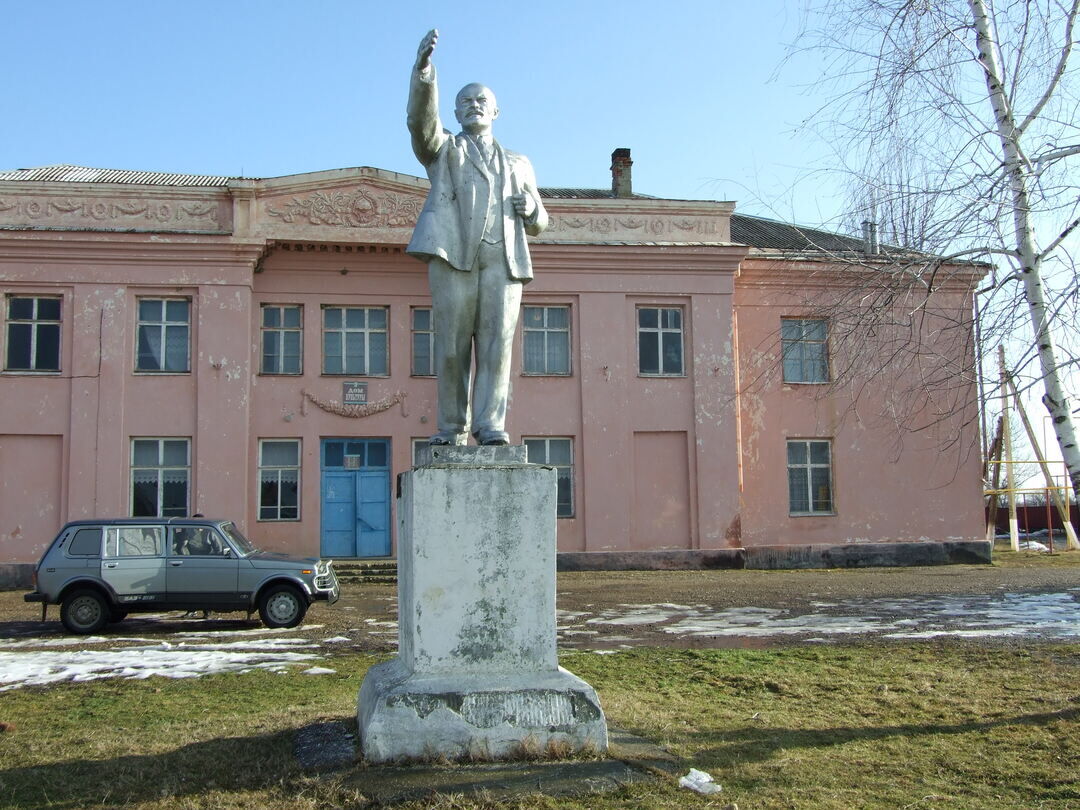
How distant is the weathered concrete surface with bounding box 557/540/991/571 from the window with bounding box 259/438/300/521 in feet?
19.9

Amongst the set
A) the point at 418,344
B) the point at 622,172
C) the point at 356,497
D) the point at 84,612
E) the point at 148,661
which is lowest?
the point at 148,661

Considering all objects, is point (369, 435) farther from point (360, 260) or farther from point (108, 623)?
point (108, 623)

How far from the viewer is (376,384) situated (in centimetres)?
2225

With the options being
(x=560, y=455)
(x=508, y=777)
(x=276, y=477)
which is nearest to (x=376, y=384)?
(x=276, y=477)

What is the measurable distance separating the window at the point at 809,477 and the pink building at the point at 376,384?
53 millimetres

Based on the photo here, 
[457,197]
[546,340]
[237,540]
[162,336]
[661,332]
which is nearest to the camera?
[457,197]

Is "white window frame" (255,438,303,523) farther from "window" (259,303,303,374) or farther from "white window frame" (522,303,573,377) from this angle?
"white window frame" (522,303,573,377)

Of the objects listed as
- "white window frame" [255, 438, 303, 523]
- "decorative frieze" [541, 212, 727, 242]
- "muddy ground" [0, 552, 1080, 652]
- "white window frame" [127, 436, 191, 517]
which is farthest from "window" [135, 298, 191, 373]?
"decorative frieze" [541, 212, 727, 242]

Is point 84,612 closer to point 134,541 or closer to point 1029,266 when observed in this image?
point 134,541

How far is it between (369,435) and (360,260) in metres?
3.92

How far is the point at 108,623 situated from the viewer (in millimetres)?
12656

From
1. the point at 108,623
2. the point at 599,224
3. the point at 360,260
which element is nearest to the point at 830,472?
the point at 599,224

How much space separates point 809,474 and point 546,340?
709cm

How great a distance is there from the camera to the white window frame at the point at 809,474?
23.6m
